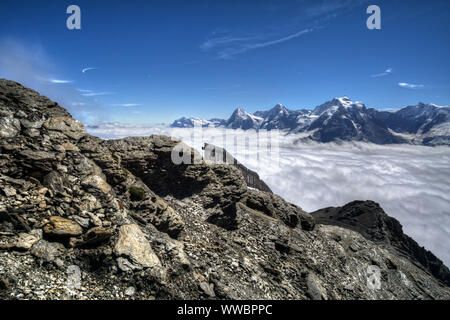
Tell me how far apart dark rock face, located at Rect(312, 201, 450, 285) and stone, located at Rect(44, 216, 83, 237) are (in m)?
91.4

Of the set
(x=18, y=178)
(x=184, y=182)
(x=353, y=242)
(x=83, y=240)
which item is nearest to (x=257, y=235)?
(x=184, y=182)

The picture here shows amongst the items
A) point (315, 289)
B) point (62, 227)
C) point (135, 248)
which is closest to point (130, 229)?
point (135, 248)

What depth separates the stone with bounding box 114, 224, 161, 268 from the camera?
531 inches

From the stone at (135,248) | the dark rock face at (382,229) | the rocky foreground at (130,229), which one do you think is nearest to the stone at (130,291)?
the rocky foreground at (130,229)

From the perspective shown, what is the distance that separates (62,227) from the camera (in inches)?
492

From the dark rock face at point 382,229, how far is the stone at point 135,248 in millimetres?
87003

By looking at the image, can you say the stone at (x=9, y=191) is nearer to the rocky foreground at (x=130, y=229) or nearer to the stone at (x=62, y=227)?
the rocky foreground at (x=130, y=229)

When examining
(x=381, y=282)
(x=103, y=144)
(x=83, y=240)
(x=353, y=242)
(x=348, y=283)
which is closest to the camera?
(x=83, y=240)

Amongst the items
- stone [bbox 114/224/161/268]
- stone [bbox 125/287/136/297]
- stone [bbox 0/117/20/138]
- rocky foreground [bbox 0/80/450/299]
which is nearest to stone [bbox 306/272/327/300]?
rocky foreground [bbox 0/80/450/299]

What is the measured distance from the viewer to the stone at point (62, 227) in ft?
39.9
